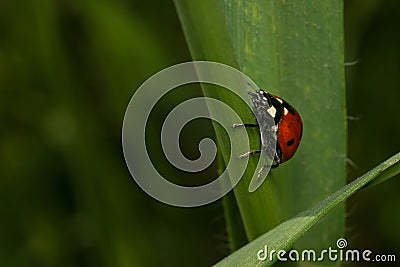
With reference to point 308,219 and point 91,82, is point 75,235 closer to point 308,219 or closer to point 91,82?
point 91,82

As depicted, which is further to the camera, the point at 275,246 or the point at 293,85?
the point at 293,85

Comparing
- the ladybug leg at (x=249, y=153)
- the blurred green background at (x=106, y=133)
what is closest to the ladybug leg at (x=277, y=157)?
the ladybug leg at (x=249, y=153)

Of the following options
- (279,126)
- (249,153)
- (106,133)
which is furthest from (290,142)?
(106,133)

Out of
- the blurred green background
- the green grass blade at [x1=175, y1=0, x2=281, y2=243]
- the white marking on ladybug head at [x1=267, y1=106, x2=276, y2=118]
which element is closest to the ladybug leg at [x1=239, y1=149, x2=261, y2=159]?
the green grass blade at [x1=175, y1=0, x2=281, y2=243]

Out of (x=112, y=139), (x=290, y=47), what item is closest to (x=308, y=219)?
(x=290, y=47)

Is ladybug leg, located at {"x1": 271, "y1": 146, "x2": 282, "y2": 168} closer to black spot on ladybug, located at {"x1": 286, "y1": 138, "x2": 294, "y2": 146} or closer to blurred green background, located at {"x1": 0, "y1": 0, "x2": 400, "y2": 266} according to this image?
black spot on ladybug, located at {"x1": 286, "y1": 138, "x2": 294, "y2": 146}

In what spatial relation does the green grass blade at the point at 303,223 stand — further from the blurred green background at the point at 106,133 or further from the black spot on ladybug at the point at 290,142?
the blurred green background at the point at 106,133

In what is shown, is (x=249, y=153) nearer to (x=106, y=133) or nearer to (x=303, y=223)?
(x=303, y=223)
